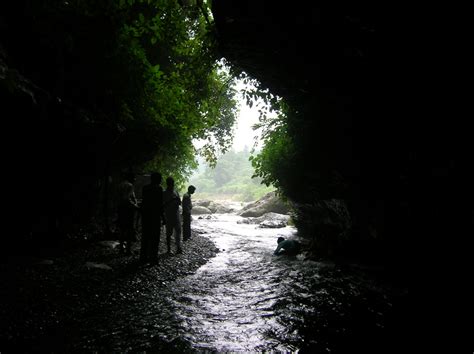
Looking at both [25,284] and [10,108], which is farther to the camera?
[10,108]

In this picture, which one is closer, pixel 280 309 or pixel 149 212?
pixel 280 309

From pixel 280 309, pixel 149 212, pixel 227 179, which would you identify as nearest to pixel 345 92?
pixel 280 309

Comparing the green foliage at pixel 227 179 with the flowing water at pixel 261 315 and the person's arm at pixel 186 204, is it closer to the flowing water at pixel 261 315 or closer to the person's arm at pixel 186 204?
the person's arm at pixel 186 204

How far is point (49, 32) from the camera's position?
783cm

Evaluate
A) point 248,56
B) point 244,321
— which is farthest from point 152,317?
point 248,56

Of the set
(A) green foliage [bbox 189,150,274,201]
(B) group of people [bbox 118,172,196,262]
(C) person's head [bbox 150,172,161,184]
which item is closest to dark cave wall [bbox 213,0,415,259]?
(C) person's head [bbox 150,172,161,184]

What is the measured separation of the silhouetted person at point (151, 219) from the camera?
809 centimetres

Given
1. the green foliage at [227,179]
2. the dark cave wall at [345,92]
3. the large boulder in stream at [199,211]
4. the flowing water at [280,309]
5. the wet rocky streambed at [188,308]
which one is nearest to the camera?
the wet rocky streambed at [188,308]

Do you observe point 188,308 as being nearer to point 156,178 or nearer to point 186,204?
point 156,178

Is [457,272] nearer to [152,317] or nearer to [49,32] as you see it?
[152,317]

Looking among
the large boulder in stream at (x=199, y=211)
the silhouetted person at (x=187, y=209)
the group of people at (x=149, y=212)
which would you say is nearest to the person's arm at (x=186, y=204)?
the silhouetted person at (x=187, y=209)

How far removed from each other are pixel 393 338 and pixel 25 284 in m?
6.86

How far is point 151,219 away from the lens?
824 cm

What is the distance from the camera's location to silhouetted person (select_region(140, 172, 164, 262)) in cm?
809
